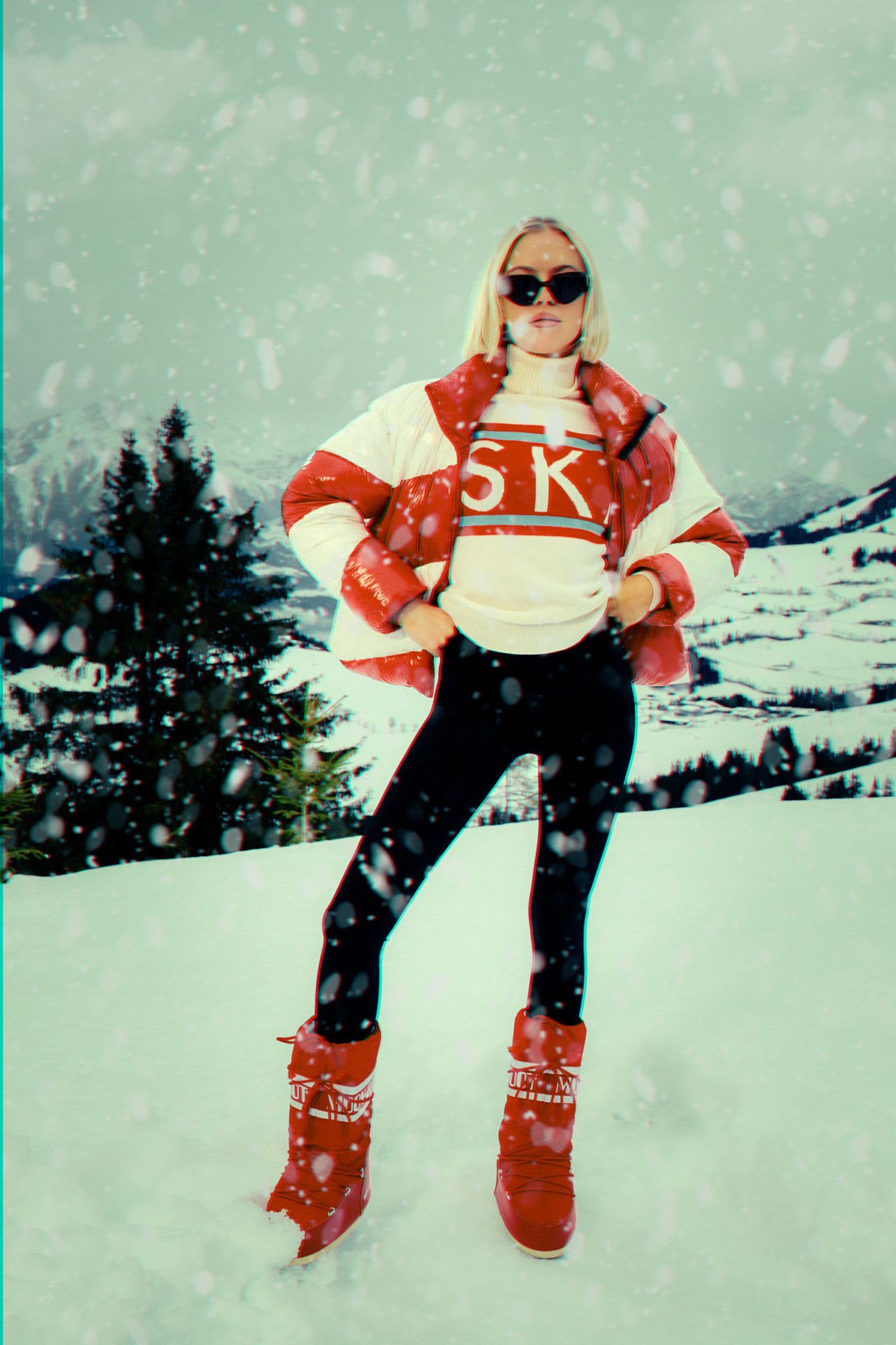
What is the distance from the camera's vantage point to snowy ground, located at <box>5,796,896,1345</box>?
1116mm

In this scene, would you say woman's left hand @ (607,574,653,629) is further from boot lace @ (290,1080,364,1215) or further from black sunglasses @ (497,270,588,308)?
boot lace @ (290,1080,364,1215)

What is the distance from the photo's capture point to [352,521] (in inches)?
51.3

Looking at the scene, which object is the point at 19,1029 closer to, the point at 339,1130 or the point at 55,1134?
the point at 55,1134

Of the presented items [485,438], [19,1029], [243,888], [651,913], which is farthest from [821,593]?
[19,1029]

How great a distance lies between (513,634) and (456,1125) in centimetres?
107

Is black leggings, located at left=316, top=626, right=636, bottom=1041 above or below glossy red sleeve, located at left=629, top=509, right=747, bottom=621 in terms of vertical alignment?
below

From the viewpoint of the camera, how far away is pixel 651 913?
104 inches

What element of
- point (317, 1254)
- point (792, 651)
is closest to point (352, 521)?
point (317, 1254)

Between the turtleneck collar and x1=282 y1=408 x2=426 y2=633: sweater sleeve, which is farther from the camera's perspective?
the turtleneck collar

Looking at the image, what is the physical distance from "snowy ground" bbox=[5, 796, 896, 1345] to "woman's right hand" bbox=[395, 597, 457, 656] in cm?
101

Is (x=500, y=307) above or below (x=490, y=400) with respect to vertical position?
above

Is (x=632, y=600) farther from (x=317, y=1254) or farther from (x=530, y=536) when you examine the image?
(x=317, y=1254)

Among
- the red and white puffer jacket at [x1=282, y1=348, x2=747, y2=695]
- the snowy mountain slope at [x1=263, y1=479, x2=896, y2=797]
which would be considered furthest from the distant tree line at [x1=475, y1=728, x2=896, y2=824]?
the red and white puffer jacket at [x1=282, y1=348, x2=747, y2=695]

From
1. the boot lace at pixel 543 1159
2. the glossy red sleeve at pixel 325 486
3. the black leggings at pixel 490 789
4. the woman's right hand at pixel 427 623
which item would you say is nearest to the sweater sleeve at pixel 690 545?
the black leggings at pixel 490 789
